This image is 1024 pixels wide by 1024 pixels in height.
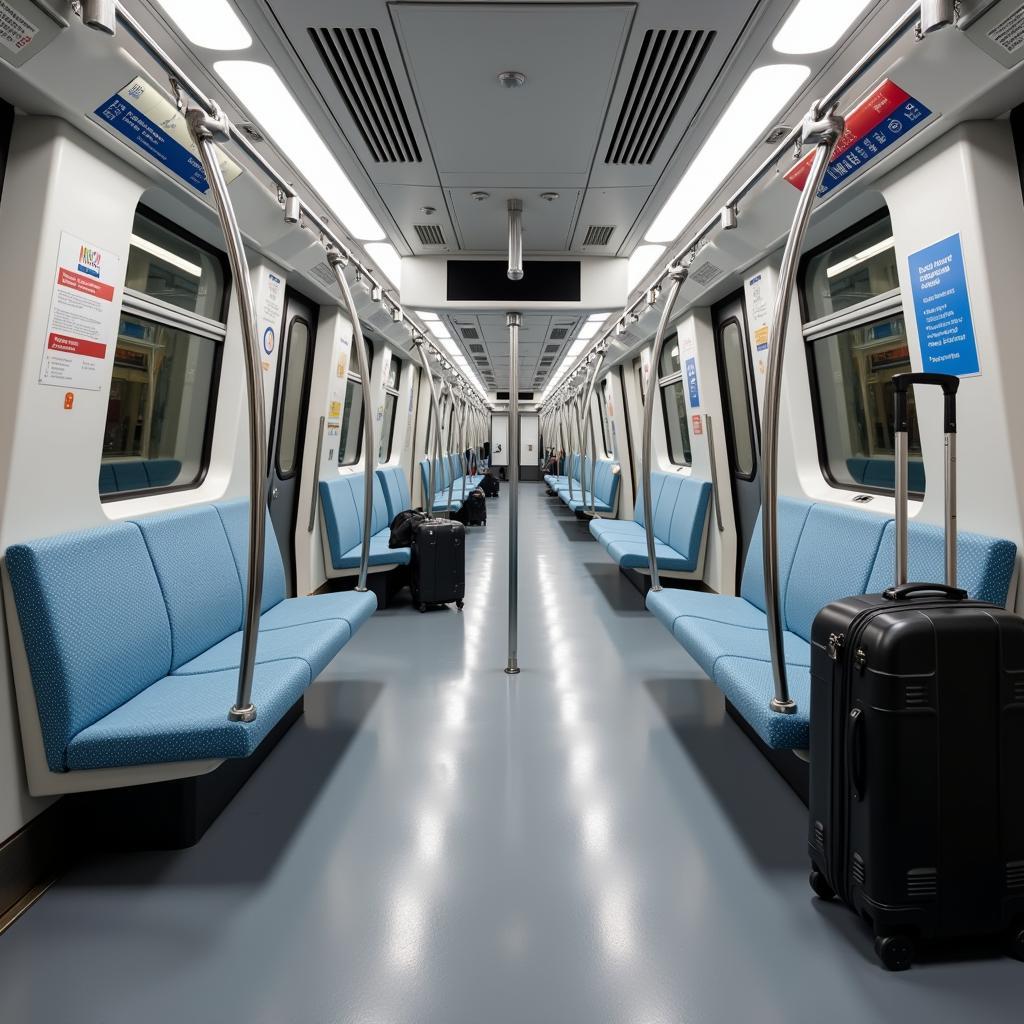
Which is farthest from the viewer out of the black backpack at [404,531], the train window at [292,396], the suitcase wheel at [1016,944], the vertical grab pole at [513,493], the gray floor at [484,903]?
the black backpack at [404,531]

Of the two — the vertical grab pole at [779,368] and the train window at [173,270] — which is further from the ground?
the train window at [173,270]

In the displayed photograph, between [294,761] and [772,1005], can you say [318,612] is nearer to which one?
[294,761]

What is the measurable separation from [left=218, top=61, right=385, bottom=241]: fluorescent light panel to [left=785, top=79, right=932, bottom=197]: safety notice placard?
7.10 ft

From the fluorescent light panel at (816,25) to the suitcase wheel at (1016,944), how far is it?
281 cm

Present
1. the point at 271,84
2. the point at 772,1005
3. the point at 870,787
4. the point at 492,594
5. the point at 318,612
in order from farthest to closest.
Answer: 1. the point at 492,594
2. the point at 318,612
3. the point at 271,84
4. the point at 870,787
5. the point at 772,1005

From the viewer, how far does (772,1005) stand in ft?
5.36

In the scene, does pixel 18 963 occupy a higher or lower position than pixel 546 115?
lower

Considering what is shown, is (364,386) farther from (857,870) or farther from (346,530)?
(857,870)

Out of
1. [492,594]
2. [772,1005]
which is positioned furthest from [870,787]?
[492,594]

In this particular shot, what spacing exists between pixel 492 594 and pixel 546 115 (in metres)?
4.27

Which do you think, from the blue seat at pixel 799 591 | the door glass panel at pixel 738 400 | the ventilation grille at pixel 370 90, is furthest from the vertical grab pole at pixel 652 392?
the door glass panel at pixel 738 400

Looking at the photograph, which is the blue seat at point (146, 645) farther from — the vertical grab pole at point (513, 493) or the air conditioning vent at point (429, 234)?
the air conditioning vent at point (429, 234)

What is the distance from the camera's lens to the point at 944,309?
8.02ft

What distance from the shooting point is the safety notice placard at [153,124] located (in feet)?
7.27
